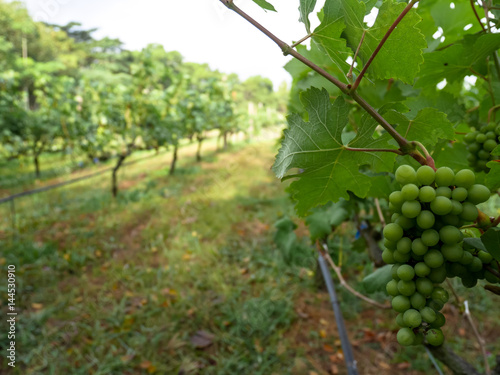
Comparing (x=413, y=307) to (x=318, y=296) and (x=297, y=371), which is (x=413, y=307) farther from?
(x=318, y=296)

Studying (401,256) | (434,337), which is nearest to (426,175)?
(401,256)

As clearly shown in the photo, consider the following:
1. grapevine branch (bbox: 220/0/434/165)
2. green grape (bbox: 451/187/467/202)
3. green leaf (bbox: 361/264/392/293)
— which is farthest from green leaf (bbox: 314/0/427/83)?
green leaf (bbox: 361/264/392/293)

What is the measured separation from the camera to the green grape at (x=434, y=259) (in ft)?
1.50

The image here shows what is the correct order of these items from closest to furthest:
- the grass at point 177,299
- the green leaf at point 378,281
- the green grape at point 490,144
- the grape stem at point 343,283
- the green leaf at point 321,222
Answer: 1. the green grape at point 490,144
2. the green leaf at point 378,281
3. the grape stem at point 343,283
4. the green leaf at point 321,222
5. the grass at point 177,299

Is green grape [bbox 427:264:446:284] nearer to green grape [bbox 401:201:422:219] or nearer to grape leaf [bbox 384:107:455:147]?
green grape [bbox 401:201:422:219]

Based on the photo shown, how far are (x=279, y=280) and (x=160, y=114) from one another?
5.65 meters

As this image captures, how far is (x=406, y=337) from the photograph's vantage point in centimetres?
45

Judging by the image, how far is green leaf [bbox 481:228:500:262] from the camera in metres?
0.43

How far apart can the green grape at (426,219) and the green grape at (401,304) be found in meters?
0.12

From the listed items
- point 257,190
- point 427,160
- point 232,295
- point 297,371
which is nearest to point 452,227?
point 427,160

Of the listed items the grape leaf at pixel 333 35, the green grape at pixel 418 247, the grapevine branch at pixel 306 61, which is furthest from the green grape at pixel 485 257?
the grape leaf at pixel 333 35

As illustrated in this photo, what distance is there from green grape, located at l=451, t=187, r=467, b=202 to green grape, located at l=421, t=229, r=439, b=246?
2.3 inches

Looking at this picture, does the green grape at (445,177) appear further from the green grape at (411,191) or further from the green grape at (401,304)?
the green grape at (401,304)

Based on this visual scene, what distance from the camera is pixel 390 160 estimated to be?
0.62m
